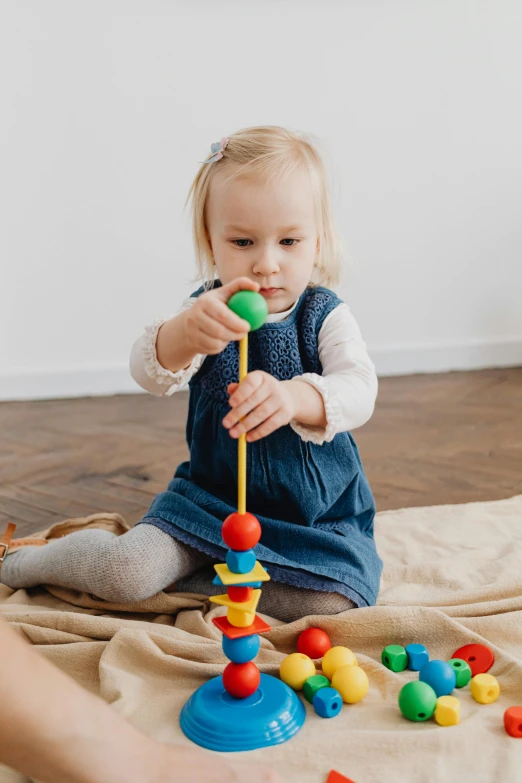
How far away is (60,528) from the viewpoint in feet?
4.91

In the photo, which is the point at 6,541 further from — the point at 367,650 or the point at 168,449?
the point at 168,449

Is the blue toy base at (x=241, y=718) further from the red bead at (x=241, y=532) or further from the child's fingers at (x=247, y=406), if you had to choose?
the child's fingers at (x=247, y=406)

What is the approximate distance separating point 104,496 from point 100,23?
163cm

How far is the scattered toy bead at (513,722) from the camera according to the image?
2.86 feet

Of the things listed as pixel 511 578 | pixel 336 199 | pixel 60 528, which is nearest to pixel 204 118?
pixel 336 199

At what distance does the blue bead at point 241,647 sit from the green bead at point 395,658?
8.7 inches

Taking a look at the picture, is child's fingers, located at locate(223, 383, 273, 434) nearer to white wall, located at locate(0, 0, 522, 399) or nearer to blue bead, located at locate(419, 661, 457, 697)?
blue bead, located at locate(419, 661, 457, 697)

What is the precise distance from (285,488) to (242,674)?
35 cm

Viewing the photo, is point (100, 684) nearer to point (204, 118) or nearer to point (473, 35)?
point (204, 118)

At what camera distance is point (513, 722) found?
0.87 meters

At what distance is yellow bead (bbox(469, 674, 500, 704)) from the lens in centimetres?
95

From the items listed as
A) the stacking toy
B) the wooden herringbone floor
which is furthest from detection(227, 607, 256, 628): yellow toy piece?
the wooden herringbone floor

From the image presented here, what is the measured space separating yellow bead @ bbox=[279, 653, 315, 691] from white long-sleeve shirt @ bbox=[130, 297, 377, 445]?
0.90ft

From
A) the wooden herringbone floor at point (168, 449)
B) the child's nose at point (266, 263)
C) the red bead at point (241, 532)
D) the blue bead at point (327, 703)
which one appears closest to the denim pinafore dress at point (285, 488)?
the child's nose at point (266, 263)
